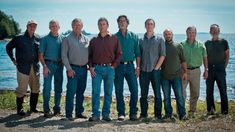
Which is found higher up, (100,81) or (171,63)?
(171,63)

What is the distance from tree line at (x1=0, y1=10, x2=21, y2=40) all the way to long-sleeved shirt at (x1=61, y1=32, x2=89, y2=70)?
9809 cm

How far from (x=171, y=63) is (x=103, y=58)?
197cm

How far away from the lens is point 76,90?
10.9 meters

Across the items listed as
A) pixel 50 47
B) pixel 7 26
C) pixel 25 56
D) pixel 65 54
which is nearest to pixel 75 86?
pixel 65 54

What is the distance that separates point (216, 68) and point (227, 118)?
167cm

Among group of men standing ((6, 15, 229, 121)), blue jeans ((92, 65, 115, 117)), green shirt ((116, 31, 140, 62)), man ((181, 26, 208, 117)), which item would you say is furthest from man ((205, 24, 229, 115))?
blue jeans ((92, 65, 115, 117))

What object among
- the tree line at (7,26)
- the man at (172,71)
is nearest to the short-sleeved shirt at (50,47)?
the man at (172,71)

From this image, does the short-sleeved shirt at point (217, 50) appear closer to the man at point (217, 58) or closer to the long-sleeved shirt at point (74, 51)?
the man at point (217, 58)

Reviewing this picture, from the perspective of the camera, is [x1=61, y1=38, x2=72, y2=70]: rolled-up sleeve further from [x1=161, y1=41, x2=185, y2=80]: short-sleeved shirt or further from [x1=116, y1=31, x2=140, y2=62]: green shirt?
[x1=161, y1=41, x2=185, y2=80]: short-sleeved shirt

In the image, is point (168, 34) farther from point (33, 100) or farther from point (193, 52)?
point (33, 100)

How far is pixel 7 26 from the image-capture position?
106m

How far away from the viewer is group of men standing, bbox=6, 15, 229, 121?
1042cm

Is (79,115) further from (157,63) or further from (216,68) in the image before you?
(216,68)

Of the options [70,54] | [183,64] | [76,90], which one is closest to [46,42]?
[70,54]
